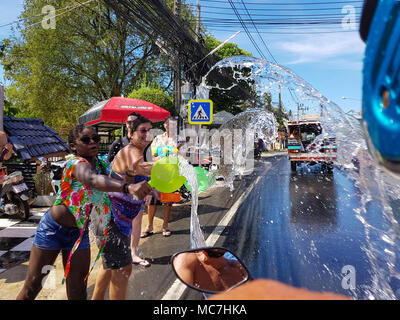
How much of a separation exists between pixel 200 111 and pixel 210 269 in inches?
283

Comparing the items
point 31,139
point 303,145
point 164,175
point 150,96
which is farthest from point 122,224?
point 150,96

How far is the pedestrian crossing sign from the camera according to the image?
27.2 feet

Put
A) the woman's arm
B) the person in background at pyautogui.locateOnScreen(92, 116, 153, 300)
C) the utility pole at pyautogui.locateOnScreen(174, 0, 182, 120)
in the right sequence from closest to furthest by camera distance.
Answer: the woman's arm < the person in background at pyautogui.locateOnScreen(92, 116, 153, 300) < the utility pole at pyautogui.locateOnScreen(174, 0, 182, 120)

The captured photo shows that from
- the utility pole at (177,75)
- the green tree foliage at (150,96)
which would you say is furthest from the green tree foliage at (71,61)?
the utility pole at (177,75)

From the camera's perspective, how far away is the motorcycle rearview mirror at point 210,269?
4.43 ft

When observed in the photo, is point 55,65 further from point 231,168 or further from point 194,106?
point 194,106

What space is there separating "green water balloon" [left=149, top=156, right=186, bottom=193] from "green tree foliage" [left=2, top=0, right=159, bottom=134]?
15.6 m

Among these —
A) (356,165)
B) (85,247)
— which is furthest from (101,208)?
(356,165)

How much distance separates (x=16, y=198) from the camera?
5.67m

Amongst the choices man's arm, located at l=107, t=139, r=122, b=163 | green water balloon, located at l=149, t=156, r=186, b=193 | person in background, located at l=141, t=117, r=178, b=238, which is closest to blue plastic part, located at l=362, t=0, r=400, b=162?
green water balloon, located at l=149, t=156, r=186, b=193

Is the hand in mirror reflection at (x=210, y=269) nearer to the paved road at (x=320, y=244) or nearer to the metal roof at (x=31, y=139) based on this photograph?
the paved road at (x=320, y=244)

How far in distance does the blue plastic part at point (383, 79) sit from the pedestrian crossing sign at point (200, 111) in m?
7.39

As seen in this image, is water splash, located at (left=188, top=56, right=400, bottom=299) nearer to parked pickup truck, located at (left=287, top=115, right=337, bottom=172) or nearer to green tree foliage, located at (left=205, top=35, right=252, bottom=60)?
parked pickup truck, located at (left=287, top=115, right=337, bottom=172)

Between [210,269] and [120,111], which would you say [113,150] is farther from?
[120,111]
